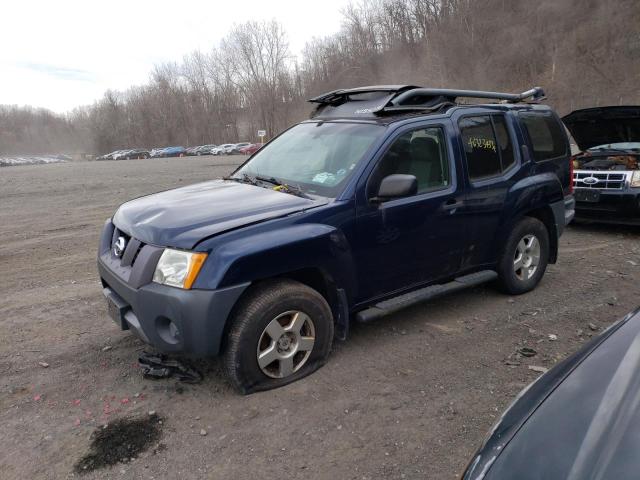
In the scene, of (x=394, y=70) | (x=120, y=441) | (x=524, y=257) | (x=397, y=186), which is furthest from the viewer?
(x=394, y=70)

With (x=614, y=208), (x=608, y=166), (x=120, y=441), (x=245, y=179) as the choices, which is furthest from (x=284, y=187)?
(x=608, y=166)

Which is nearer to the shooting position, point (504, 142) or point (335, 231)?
point (335, 231)

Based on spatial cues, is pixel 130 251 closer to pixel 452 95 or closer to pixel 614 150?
pixel 452 95

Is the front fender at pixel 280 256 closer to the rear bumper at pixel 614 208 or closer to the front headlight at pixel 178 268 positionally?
the front headlight at pixel 178 268

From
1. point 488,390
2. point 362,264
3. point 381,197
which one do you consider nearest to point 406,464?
point 488,390

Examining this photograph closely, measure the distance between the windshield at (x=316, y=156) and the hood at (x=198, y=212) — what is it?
262mm

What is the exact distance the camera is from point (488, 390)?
3414 millimetres

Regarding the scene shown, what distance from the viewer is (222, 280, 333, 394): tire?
10.5 feet

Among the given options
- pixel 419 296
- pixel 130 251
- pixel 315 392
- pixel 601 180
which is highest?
pixel 130 251

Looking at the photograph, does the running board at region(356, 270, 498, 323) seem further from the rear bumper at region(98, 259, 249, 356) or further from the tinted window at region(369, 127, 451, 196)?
the rear bumper at region(98, 259, 249, 356)

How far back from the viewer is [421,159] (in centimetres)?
414

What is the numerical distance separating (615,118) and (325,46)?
71.7m

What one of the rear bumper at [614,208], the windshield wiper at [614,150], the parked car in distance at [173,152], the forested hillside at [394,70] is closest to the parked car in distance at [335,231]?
the rear bumper at [614,208]

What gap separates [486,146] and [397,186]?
1498 mm
